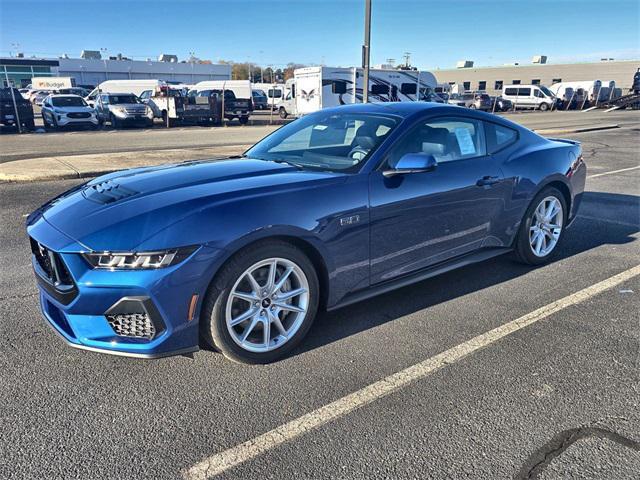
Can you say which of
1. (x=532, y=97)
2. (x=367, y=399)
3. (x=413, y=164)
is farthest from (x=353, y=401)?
(x=532, y=97)

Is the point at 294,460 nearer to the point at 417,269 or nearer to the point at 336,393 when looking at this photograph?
the point at 336,393

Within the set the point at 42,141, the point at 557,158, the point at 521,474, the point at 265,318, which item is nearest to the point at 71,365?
the point at 265,318

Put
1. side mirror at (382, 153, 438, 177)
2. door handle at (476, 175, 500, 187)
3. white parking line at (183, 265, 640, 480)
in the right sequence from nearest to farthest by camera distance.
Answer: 1. white parking line at (183, 265, 640, 480)
2. side mirror at (382, 153, 438, 177)
3. door handle at (476, 175, 500, 187)

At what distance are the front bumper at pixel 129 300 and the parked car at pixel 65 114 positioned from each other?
905 inches

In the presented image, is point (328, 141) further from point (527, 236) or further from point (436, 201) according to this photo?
point (527, 236)

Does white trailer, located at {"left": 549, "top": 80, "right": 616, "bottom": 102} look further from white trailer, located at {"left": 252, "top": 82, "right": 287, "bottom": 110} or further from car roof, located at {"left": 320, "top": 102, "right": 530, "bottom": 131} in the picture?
car roof, located at {"left": 320, "top": 102, "right": 530, "bottom": 131}

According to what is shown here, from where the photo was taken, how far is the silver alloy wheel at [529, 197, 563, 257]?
4.85 m

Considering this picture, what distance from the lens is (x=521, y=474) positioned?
223 cm

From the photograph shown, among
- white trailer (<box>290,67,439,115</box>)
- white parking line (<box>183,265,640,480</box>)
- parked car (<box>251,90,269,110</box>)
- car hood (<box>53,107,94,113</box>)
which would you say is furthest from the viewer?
parked car (<box>251,90,269,110</box>)

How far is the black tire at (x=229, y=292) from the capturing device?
9.34ft

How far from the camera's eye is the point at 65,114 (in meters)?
22.8

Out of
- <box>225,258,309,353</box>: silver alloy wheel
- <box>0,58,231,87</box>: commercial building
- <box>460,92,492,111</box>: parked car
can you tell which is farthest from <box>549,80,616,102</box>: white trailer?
<box>0,58,231,87</box>: commercial building

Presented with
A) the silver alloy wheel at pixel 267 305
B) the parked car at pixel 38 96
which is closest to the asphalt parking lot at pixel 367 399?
the silver alloy wheel at pixel 267 305

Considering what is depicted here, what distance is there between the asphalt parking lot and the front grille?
356 millimetres
